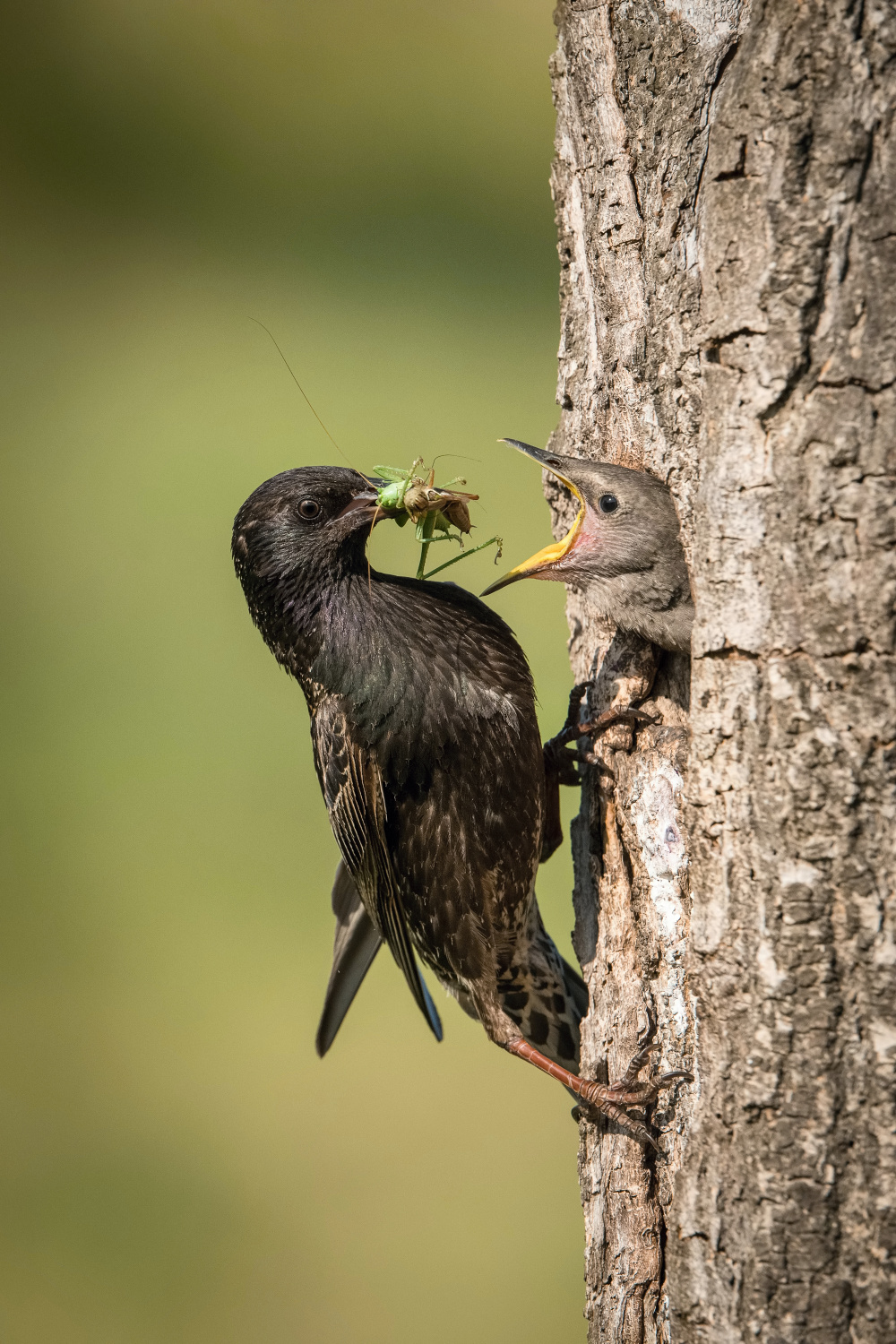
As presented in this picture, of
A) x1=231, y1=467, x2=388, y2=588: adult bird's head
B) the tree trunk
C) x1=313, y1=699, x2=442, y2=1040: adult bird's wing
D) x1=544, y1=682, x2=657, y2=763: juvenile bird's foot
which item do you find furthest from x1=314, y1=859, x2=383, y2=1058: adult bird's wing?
the tree trunk

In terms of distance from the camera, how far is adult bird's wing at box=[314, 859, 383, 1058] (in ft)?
9.57

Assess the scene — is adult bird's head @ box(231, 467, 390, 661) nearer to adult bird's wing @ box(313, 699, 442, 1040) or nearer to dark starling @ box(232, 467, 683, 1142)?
dark starling @ box(232, 467, 683, 1142)

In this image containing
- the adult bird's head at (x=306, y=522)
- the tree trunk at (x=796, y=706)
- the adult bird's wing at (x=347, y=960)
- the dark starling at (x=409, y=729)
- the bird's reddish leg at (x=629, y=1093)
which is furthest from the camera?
the adult bird's wing at (x=347, y=960)

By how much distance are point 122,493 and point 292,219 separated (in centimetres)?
222

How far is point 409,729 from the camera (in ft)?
8.22

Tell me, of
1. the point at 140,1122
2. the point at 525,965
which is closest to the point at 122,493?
the point at 140,1122

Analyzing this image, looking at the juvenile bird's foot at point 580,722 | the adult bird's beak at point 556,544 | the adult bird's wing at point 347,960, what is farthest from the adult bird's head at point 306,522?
the adult bird's wing at point 347,960

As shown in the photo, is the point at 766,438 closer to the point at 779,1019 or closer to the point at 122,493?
the point at 779,1019

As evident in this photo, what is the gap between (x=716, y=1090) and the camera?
5.28 feet

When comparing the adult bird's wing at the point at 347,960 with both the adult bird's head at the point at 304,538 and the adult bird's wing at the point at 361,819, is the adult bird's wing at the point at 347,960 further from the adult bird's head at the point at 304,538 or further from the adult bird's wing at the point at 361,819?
the adult bird's head at the point at 304,538

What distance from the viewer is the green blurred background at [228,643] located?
4730 mm

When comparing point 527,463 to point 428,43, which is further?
point 428,43

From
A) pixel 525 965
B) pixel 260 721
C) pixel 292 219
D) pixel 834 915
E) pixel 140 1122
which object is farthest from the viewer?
pixel 292 219

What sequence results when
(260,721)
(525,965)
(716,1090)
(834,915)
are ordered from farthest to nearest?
1. (260,721)
2. (525,965)
3. (716,1090)
4. (834,915)
